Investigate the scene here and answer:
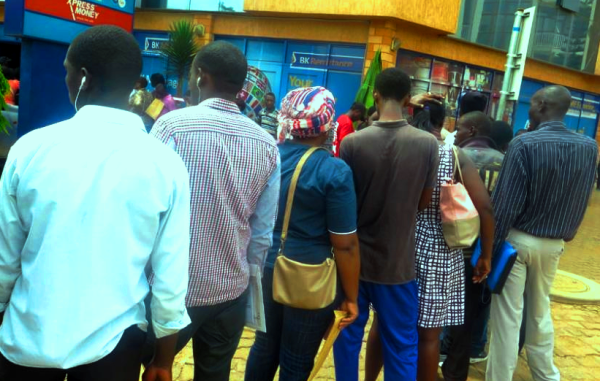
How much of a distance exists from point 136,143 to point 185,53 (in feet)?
44.8

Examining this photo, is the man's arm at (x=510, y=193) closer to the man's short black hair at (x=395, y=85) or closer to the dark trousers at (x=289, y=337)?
the man's short black hair at (x=395, y=85)

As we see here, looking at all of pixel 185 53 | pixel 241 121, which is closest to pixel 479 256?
pixel 241 121

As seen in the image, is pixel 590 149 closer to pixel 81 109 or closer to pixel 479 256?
pixel 479 256

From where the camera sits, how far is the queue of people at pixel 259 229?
1621mm

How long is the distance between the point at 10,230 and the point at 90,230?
24cm

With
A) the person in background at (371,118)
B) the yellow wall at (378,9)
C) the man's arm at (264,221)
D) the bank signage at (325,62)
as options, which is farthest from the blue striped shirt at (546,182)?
the bank signage at (325,62)

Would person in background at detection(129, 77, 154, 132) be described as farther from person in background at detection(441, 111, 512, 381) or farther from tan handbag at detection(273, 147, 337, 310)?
tan handbag at detection(273, 147, 337, 310)

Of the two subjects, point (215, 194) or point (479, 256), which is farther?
point (479, 256)

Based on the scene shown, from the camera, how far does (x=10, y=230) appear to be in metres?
1.63

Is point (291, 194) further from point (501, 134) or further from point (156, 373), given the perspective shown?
point (501, 134)

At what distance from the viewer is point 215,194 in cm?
222

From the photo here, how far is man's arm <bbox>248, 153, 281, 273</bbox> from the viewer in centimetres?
243

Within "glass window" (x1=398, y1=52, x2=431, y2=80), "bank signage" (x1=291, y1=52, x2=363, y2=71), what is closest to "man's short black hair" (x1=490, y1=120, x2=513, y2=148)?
"bank signage" (x1=291, y1=52, x2=363, y2=71)

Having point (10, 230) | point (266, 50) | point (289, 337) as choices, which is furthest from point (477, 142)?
point (266, 50)
